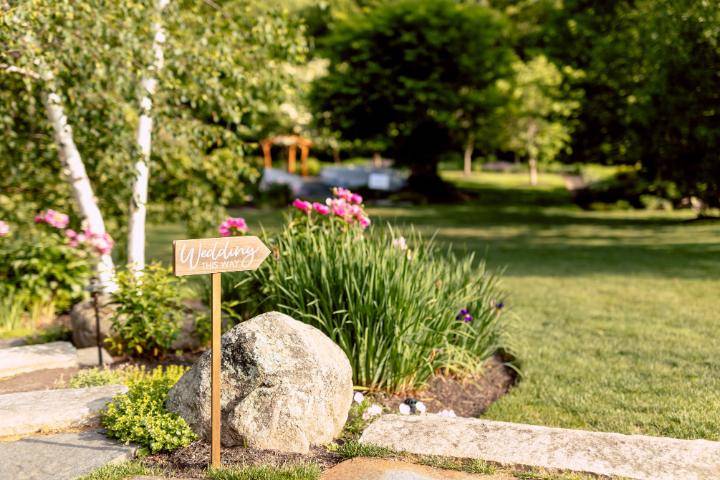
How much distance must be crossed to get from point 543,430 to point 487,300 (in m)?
2.23

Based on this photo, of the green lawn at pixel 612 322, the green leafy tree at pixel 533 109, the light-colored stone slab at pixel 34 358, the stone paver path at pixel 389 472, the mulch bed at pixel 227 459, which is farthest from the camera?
the green leafy tree at pixel 533 109

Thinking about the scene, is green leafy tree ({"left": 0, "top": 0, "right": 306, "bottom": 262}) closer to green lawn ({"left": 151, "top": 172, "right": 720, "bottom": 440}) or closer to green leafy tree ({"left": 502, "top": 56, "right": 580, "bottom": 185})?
green lawn ({"left": 151, "top": 172, "right": 720, "bottom": 440})

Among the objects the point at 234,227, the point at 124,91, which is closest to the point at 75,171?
the point at 124,91

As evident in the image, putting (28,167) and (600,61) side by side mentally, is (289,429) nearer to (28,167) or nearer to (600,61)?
(28,167)

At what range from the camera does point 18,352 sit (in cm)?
599

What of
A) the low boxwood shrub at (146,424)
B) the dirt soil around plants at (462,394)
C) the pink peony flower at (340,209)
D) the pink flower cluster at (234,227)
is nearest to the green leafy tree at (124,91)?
the pink flower cluster at (234,227)

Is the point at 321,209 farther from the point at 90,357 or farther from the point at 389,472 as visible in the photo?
the point at 389,472

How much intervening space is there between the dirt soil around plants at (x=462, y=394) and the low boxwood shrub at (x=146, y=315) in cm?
196

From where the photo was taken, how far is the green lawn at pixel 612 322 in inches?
205

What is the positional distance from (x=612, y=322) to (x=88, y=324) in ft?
18.3

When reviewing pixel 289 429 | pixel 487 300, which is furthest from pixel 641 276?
pixel 289 429

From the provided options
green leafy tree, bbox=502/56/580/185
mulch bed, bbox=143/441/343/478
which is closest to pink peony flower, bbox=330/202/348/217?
mulch bed, bbox=143/441/343/478

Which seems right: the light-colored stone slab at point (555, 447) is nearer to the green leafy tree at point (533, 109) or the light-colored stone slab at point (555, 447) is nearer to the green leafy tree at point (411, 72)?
the green leafy tree at point (533, 109)

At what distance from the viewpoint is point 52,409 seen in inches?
175
